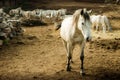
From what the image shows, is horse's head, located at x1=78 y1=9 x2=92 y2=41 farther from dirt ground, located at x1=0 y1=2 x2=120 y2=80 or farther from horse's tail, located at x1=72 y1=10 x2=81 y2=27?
dirt ground, located at x1=0 y1=2 x2=120 y2=80

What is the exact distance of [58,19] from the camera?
22172mm

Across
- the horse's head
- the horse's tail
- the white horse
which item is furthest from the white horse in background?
the horse's head

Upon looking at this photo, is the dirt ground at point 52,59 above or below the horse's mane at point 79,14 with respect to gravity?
below

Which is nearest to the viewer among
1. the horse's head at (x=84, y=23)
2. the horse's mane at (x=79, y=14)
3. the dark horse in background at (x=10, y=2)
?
the horse's head at (x=84, y=23)

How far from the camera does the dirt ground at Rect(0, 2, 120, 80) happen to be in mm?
9039

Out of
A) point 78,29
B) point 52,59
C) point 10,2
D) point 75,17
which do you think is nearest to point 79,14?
point 75,17

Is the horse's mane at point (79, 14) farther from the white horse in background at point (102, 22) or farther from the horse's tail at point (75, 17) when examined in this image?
the white horse in background at point (102, 22)

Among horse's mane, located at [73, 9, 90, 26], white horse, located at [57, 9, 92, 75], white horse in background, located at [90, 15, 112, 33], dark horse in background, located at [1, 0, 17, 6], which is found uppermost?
horse's mane, located at [73, 9, 90, 26]

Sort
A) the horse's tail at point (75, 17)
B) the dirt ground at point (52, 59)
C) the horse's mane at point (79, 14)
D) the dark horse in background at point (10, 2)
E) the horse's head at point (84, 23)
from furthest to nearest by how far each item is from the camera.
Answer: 1. the dark horse in background at point (10, 2)
2. the dirt ground at point (52, 59)
3. the horse's tail at point (75, 17)
4. the horse's mane at point (79, 14)
5. the horse's head at point (84, 23)

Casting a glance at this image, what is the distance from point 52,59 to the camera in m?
10.9

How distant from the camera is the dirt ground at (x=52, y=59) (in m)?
9.04

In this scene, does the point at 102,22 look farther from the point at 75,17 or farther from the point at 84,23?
the point at 84,23

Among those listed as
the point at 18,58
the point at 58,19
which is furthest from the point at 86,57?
the point at 58,19

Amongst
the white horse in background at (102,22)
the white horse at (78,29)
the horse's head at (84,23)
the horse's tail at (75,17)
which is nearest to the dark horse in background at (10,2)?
the white horse in background at (102,22)
